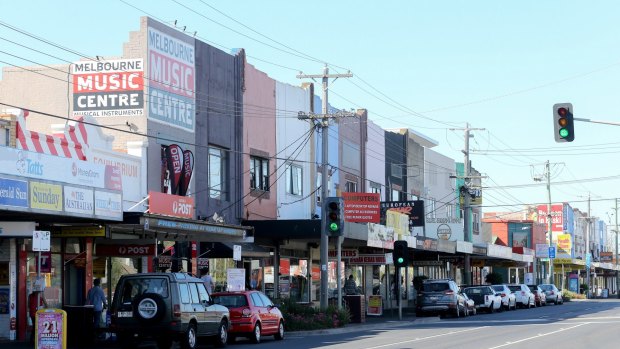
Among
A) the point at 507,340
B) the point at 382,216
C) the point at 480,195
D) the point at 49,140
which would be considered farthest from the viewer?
the point at 480,195

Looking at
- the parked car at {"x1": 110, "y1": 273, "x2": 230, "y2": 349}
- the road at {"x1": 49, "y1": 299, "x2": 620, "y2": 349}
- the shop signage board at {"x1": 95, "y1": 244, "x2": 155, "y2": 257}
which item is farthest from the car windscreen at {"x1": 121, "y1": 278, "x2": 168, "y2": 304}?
the shop signage board at {"x1": 95, "y1": 244, "x2": 155, "y2": 257}

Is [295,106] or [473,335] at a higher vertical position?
[295,106]

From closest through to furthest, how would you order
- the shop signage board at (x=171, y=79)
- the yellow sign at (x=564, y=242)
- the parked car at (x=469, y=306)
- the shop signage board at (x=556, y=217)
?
the shop signage board at (x=171, y=79) → the parked car at (x=469, y=306) → the yellow sign at (x=564, y=242) → the shop signage board at (x=556, y=217)

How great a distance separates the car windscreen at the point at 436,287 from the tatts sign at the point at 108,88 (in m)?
18.2

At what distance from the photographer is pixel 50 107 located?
36.1m

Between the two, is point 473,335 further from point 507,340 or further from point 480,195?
point 480,195

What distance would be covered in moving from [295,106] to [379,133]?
481 inches

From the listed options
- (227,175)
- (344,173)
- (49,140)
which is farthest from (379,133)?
(49,140)

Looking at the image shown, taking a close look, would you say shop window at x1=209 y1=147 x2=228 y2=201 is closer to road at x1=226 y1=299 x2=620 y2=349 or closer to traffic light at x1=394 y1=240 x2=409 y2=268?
traffic light at x1=394 y1=240 x2=409 y2=268

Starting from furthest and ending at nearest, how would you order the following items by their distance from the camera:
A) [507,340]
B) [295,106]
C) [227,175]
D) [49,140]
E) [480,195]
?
[480,195] → [295,106] → [227,175] → [49,140] → [507,340]

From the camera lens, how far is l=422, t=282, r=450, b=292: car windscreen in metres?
47.5

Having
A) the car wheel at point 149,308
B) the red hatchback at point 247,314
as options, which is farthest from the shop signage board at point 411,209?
the car wheel at point 149,308

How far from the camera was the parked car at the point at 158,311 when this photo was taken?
24.9 m

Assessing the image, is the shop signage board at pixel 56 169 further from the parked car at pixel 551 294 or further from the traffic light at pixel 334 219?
the parked car at pixel 551 294
